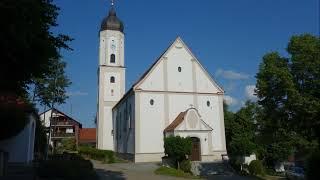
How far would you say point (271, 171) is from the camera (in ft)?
131

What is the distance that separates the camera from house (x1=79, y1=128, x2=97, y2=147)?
292 ft

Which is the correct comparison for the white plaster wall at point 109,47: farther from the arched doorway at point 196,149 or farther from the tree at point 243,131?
the arched doorway at point 196,149

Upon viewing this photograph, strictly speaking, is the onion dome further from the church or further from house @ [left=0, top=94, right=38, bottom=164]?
house @ [left=0, top=94, right=38, bottom=164]

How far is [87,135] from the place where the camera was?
305 ft

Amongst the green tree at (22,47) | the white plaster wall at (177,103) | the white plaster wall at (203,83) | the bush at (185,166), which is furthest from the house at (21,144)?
the white plaster wall at (203,83)

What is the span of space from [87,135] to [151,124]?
175 ft

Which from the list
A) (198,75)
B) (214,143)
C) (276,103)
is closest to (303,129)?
(276,103)

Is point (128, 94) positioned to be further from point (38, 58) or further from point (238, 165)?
point (38, 58)

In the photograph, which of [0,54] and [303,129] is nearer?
[0,54]

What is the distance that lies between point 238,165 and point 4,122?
25.4 m

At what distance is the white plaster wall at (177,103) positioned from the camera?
43.4m

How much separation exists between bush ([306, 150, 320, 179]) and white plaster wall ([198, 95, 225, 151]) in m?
29.5

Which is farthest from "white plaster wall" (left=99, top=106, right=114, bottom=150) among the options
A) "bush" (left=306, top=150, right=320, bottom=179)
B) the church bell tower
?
"bush" (left=306, top=150, right=320, bottom=179)

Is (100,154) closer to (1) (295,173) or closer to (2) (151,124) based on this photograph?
(2) (151,124)
